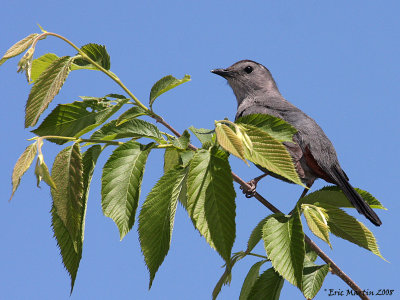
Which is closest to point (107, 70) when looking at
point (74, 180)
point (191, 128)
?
point (191, 128)

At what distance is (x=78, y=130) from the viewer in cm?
266

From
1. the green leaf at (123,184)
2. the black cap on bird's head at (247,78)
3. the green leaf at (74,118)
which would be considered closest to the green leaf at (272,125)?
the green leaf at (123,184)

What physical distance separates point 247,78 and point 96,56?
14.4ft

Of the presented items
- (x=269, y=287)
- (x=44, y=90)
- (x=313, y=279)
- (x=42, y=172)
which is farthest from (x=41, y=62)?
(x=313, y=279)

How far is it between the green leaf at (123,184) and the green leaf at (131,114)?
14 centimetres

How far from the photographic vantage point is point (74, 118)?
271cm

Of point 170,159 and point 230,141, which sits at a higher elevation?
point 230,141

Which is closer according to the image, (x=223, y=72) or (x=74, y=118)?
(x=74, y=118)

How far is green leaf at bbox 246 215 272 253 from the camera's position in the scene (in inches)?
114

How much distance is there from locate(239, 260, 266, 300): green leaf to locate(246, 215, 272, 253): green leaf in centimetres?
22

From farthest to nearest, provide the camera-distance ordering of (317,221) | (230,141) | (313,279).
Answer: (313,279) < (317,221) < (230,141)

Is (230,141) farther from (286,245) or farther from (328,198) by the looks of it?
(328,198)

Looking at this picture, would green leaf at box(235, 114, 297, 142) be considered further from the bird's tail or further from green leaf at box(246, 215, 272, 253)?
the bird's tail

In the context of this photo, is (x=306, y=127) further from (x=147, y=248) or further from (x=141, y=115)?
(x=147, y=248)
